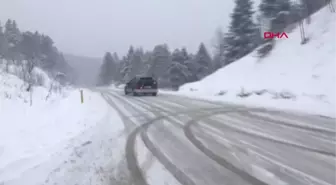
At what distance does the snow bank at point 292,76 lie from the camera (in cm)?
1405

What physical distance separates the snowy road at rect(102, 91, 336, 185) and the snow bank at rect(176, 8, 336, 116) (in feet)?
14.7

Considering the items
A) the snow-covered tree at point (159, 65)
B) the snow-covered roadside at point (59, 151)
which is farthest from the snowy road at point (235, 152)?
the snow-covered tree at point (159, 65)

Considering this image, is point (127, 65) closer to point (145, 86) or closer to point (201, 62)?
point (201, 62)

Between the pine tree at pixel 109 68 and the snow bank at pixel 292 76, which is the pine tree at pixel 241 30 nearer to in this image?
the snow bank at pixel 292 76

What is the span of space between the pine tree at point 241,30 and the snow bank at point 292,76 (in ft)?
21.3

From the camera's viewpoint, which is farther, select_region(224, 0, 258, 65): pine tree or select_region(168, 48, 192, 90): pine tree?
select_region(168, 48, 192, 90): pine tree

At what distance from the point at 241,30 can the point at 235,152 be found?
32454 mm

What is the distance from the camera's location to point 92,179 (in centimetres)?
418

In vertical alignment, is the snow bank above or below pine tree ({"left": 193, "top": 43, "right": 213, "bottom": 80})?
below

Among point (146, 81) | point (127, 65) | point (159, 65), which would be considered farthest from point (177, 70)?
point (127, 65)

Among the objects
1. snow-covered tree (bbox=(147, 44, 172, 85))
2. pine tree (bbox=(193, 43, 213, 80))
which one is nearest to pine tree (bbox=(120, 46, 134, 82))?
snow-covered tree (bbox=(147, 44, 172, 85))

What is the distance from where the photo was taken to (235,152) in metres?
5.38

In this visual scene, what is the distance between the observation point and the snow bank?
1405 centimetres

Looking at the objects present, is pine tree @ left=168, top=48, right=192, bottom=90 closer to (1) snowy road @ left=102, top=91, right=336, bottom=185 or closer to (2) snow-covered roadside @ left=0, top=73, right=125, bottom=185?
(2) snow-covered roadside @ left=0, top=73, right=125, bottom=185
